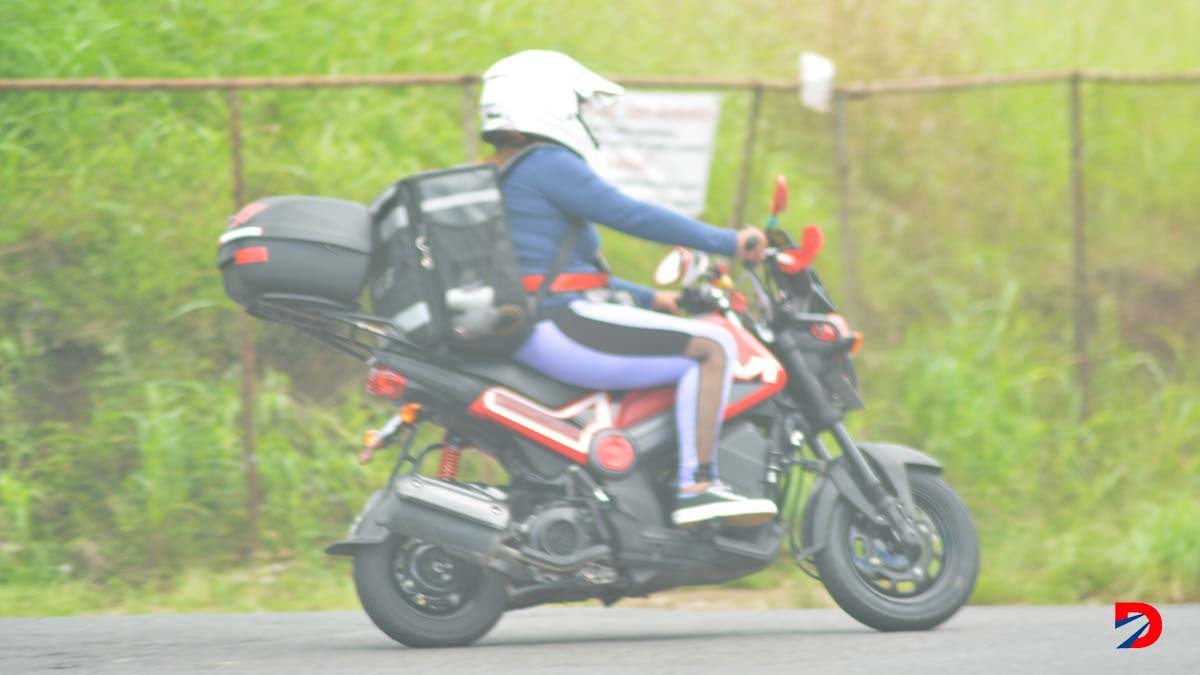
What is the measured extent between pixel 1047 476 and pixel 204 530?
445 cm

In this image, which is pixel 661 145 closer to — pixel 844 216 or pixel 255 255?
pixel 844 216

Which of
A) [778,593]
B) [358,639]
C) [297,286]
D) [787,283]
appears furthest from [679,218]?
[778,593]

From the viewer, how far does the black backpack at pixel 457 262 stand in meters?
5.77

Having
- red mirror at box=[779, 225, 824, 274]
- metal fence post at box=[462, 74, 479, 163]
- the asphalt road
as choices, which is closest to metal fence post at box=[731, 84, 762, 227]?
metal fence post at box=[462, 74, 479, 163]

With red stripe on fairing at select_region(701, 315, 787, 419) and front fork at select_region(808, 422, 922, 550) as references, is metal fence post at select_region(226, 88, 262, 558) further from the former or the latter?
front fork at select_region(808, 422, 922, 550)

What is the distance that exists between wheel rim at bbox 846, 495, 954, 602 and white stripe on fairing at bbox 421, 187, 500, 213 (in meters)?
1.75

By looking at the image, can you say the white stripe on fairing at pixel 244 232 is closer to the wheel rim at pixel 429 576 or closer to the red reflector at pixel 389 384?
the red reflector at pixel 389 384

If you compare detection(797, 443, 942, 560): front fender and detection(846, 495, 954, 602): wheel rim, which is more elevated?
detection(797, 443, 942, 560): front fender

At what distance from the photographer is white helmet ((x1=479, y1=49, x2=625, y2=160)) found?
19.4 feet

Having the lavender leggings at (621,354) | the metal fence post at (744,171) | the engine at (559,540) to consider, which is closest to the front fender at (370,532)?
the engine at (559,540)

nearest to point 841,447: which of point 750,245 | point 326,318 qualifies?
point 750,245

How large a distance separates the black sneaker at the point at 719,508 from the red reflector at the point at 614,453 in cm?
22

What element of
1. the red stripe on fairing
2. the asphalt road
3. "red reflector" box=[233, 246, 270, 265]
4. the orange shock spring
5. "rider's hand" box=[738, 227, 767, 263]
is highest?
"rider's hand" box=[738, 227, 767, 263]

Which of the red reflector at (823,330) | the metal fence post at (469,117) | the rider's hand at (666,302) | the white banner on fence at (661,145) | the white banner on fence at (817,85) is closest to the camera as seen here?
the red reflector at (823,330)
